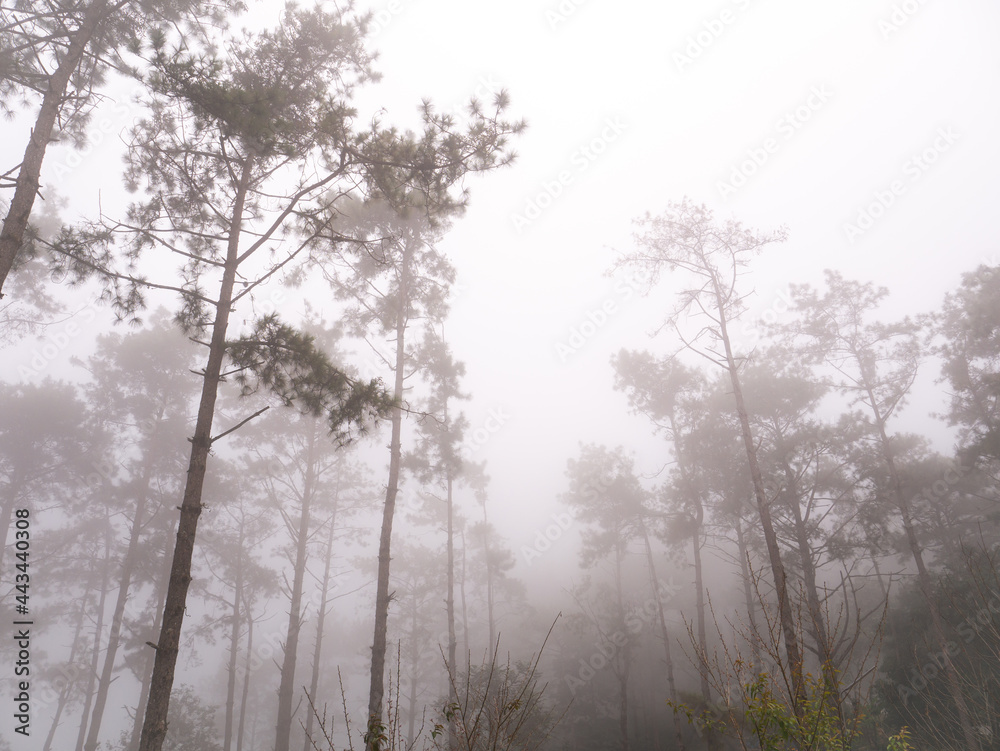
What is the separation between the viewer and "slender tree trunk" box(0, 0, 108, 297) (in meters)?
5.81

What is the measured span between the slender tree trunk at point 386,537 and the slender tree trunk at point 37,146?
17.0 feet

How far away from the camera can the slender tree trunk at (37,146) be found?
19.1ft

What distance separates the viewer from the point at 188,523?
5.62m

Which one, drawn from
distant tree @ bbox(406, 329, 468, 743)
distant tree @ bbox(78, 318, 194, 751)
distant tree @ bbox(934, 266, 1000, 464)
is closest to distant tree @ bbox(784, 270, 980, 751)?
distant tree @ bbox(934, 266, 1000, 464)

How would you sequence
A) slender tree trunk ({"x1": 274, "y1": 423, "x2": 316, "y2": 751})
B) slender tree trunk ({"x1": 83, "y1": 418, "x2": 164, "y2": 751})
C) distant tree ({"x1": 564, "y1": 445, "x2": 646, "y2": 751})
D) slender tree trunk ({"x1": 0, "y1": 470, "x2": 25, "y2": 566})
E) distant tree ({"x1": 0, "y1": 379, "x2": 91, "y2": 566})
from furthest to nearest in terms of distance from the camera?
1. distant tree ({"x1": 564, "y1": 445, "x2": 646, "y2": 751})
2. distant tree ({"x1": 0, "y1": 379, "x2": 91, "y2": 566})
3. slender tree trunk ({"x1": 0, "y1": 470, "x2": 25, "y2": 566})
4. slender tree trunk ({"x1": 83, "y1": 418, "x2": 164, "y2": 751})
5. slender tree trunk ({"x1": 274, "y1": 423, "x2": 316, "y2": 751})

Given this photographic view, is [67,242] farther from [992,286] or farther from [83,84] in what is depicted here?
[992,286]

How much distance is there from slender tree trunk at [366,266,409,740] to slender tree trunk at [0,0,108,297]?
5.19 m

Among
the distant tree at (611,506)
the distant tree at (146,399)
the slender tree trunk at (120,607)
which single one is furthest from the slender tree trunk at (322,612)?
the distant tree at (611,506)

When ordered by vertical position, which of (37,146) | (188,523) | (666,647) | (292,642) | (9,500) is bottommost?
(666,647)

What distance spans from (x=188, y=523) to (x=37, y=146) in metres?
5.66

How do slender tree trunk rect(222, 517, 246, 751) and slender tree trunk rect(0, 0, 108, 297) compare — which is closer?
slender tree trunk rect(0, 0, 108, 297)

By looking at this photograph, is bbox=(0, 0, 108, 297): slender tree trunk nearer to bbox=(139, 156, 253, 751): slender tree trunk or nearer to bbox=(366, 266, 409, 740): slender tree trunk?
bbox=(139, 156, 253, 751): slender tree trunk

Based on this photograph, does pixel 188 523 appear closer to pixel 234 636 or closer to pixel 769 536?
pixel 769 536

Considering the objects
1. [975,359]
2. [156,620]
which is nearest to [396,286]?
[156,620]
